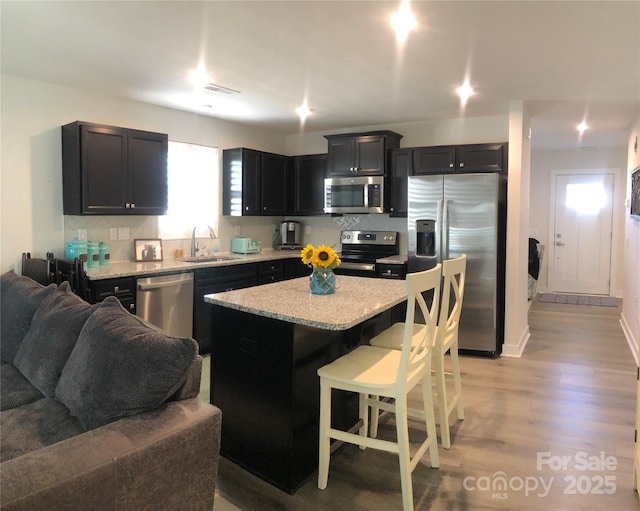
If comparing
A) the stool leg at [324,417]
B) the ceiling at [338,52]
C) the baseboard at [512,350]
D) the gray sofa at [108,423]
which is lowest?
the baseboard at [512,350]

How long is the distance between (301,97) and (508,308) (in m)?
2.90

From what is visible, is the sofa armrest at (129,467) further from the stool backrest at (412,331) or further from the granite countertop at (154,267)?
the granite countertop at (154,267)

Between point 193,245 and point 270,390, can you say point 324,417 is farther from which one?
point 193,245

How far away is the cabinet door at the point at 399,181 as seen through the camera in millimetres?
5238

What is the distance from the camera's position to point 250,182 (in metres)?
5.52

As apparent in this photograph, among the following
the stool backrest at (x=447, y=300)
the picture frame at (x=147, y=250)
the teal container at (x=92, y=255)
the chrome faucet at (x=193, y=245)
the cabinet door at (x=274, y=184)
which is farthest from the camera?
the cabinet door at (x=274, y=184)

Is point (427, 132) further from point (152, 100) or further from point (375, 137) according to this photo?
Result: point (152, 100)

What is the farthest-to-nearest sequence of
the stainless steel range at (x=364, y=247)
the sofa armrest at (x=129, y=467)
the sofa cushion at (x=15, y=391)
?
the stainless steel range at (x=364, y=247) → the sofa cushion at (x=15, y=391) → the sofa armrest at (x=129, y=467)

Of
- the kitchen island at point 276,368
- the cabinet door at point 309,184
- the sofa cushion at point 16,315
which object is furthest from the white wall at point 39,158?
the kitchen island at point 276,368

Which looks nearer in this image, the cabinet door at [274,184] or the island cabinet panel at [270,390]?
the island cabinet panel at [270,390]

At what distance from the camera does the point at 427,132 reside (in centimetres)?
541

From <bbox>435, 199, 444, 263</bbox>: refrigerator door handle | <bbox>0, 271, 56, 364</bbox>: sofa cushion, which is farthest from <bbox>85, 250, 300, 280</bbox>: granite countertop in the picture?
<bbox>435, 199, 444, 263</bbox>: refrigerator door handle

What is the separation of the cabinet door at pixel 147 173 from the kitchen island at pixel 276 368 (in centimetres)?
207

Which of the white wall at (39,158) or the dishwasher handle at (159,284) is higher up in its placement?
the white wall at (39,158)
